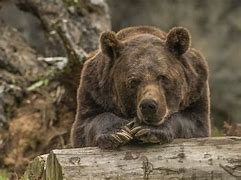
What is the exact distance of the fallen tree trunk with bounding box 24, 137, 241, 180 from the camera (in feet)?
17.3

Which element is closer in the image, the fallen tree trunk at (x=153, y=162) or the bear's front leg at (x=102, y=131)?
the fallen tree trunk at (x=153, y=162)

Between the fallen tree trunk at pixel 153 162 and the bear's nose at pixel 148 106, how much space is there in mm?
239

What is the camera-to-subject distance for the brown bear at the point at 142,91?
557 cm

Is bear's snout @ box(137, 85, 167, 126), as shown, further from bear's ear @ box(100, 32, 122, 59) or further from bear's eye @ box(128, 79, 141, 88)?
bear's ear @ box(100, 32, 122, 59)

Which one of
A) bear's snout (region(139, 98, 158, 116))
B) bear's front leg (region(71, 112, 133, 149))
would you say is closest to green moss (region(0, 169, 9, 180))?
bear's front leg (region(71, 112, 133, 149))

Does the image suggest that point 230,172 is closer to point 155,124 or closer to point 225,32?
point 155,124

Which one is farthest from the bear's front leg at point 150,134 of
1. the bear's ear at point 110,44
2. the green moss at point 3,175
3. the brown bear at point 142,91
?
the green moss at point 3,175

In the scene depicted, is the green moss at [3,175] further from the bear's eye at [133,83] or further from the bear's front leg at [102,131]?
the bear's eye at [133,83]

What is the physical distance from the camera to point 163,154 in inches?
214

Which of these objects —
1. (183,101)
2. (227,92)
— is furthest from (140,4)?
(183,101)

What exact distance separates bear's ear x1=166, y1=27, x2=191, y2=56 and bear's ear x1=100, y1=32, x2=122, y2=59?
38 cm

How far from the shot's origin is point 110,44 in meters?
6.13

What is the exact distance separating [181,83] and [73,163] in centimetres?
123

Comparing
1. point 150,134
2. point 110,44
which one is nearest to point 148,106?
point 150,134
